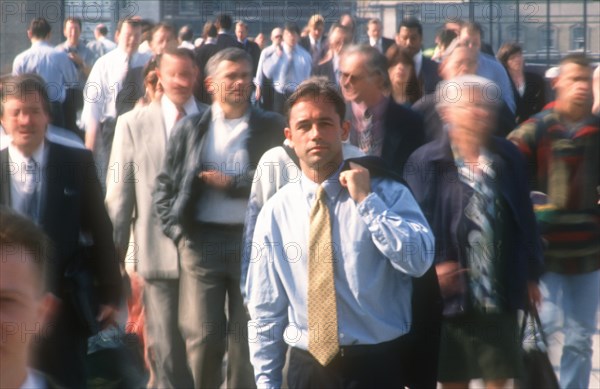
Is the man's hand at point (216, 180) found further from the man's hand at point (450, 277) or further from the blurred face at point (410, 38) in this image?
the blurred face at point (410, 38)

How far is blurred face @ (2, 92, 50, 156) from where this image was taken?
628cm

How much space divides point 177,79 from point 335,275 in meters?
2.64

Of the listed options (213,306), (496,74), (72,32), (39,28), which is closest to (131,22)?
(39,28)

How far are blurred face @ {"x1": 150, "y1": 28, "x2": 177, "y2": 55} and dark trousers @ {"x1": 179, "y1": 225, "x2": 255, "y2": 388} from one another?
4167 mm

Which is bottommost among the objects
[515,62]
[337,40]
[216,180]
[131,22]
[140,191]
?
[140,191]

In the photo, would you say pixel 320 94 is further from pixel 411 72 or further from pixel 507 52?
pixel 507 52

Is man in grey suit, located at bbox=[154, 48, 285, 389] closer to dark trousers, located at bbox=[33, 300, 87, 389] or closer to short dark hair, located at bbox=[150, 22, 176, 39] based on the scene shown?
dark trousers, located at bbox=[33, 300, 87, 389]

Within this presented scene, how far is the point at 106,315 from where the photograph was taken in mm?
5520

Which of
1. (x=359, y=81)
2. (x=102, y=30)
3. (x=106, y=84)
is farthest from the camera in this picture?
(x=102, y=30)

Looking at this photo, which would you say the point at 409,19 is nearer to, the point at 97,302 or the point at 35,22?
the point at 35,22

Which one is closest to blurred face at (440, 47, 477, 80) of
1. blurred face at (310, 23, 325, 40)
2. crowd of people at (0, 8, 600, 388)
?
crowd of people at (0, 8, 600, 388)

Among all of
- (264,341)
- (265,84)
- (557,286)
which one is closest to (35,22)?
(265,84)

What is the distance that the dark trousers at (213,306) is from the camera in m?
7.05

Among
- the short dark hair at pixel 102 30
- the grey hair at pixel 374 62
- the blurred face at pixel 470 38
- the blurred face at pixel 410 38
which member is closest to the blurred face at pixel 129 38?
the blurred face at pixel 410 38
